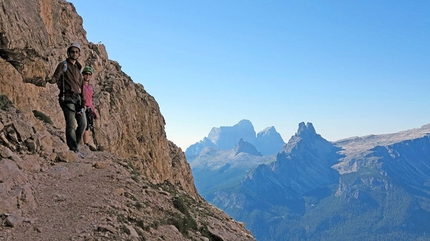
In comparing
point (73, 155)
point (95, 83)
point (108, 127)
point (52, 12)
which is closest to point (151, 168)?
point (108, 127)

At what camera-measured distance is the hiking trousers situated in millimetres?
14214

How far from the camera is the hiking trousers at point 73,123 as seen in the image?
14.2 meters

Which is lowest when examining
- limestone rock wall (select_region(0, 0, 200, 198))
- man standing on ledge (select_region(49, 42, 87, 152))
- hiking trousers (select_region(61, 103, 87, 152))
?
hiking trousers (select_region(61, 103, 87, 152))

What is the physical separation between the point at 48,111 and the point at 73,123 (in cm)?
1235

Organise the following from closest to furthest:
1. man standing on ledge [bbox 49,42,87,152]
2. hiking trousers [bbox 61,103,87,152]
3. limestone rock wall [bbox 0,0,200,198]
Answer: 1. man standing on ledge [bbox 49,42,87,152]
2. hiking trousers [bbox 61,103,87,152]
3. limestone rock wall [bbox 0,0,200,198]

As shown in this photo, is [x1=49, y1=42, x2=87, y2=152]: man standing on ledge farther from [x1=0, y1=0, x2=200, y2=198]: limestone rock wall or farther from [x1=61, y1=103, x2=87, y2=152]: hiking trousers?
[x1=0, y1=0, x2=200, y2=198]: limestone rock wall

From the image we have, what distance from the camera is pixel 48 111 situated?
83.3ft

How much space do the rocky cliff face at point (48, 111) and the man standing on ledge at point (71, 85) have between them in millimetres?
1719

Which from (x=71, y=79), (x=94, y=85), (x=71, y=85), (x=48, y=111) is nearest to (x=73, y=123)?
(x=71, y=85)

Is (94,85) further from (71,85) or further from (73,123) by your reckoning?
(71,85)

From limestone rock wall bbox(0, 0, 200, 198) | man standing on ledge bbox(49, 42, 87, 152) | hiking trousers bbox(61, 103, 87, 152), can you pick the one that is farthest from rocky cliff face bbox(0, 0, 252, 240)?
man standing on ledge bbox(49, 42, 87, 152)

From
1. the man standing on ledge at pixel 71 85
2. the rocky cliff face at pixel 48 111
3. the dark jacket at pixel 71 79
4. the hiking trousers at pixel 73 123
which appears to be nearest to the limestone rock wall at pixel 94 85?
the rocky cliff face at pixel 48 111

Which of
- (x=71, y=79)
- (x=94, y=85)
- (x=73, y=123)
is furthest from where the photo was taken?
(x=94, y=85)

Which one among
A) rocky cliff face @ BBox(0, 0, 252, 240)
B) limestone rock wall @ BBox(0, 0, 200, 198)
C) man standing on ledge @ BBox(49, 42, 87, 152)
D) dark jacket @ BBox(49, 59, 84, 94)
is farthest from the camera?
limestone rock wall @ BBox(0, 0, 200, 198)
